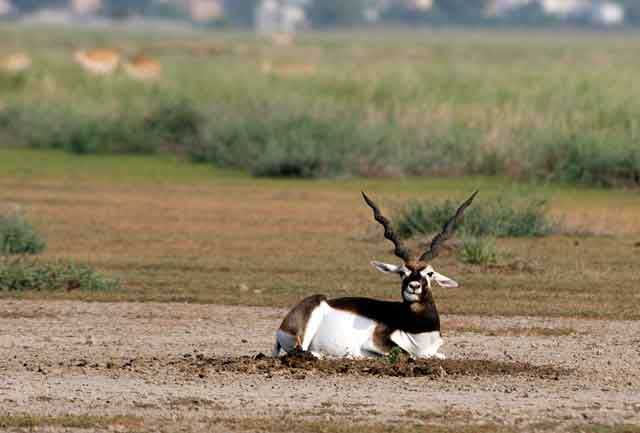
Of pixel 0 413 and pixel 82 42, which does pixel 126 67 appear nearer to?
pixel 0 413

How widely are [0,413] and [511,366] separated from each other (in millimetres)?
3361

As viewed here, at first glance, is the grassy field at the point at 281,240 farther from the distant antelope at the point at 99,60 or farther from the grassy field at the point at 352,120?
the distant antelope at the point at 99,60

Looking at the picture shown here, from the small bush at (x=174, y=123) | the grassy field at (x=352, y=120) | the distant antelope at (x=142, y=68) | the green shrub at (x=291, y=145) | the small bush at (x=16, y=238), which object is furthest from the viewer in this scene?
the distant antelope at (x=142, y=68)

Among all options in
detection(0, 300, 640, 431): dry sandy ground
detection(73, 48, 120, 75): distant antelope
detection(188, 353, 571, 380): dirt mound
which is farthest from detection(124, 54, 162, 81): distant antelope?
detection(188, 353, 571, 380): dirt mound

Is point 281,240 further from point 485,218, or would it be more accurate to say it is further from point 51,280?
point 51,280

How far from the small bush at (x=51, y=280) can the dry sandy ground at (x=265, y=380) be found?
4.98 ft

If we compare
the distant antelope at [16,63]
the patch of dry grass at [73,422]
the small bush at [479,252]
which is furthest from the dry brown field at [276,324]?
the distant antelope at [16,63]

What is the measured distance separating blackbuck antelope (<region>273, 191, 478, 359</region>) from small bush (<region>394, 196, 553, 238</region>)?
797 cm

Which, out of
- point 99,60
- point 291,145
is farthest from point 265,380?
point 99,60

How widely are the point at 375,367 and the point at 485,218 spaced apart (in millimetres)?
8977

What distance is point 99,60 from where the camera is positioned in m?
54.4

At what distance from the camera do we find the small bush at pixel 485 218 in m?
19.0

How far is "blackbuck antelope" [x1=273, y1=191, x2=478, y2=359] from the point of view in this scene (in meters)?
10.5

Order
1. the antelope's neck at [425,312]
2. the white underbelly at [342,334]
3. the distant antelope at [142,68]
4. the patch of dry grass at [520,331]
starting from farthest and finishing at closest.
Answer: the distant antelope at [142,68]
the patch of dry grass at [520,331]
the white underbelly at [342,334]
the antelope's neck at [425,312]
